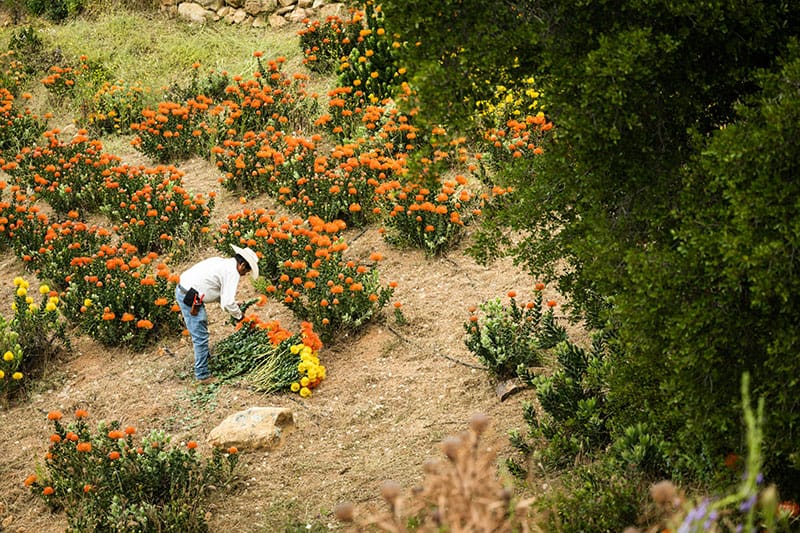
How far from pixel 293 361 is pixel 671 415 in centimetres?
386

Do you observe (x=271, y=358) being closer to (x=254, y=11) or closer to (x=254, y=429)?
(x=254, y=429)

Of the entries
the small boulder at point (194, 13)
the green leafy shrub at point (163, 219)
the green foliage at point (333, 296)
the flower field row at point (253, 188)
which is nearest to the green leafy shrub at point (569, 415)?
the flower field row at point (253, 188)

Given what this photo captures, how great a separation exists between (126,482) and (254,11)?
10.6 metres

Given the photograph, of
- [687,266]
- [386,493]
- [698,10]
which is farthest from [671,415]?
[386,493]

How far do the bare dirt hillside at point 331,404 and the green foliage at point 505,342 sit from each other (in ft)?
0.80

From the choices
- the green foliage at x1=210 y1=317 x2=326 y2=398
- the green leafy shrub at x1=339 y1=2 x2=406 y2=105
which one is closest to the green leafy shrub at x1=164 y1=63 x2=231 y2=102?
the green leafy shrub at x1=339 y1=2 x2=406 y2=105

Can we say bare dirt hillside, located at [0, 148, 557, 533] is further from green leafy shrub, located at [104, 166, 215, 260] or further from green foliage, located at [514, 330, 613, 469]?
green leafy shrub, located at [104, 166, 215, 260]

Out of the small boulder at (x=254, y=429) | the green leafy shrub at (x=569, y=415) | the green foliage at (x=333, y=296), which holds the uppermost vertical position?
the green leafy shrub at (x=569, y=415)

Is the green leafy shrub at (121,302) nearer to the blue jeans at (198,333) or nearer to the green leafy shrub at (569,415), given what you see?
the blue jeans at (198,333)

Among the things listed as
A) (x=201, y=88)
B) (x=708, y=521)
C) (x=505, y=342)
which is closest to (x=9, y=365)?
(x=505, y=342)

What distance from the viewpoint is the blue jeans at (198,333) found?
7055 mm

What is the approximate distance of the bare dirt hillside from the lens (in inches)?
231

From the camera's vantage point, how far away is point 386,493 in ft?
7.00

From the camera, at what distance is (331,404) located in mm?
6941
